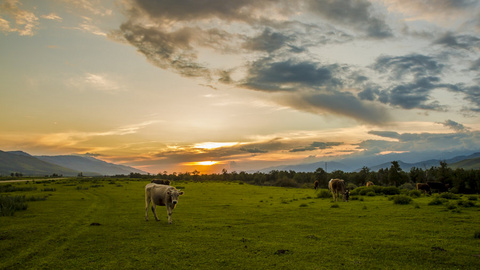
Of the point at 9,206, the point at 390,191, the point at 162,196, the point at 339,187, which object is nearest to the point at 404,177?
the point at 390,191

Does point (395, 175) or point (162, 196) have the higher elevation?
point (162, 196)

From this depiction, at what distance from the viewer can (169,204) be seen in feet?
57.3

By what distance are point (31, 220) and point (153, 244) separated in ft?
37.1

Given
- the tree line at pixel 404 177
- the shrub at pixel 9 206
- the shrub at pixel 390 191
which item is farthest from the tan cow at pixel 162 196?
the tree line at pixel 404 177

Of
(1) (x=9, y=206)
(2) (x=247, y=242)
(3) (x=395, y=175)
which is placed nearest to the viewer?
(2) (x=247, y=242)

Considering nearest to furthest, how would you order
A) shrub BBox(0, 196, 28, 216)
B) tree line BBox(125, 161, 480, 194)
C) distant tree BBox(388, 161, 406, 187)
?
shrub BBox(0, 196, 28, 216) < tree line BBox(125, 161, 480, 194) < distant tree BBox(388, 161, 406, 187)

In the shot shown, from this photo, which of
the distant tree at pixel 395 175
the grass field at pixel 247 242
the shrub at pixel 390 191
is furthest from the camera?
the distant tree at pixel 395 175

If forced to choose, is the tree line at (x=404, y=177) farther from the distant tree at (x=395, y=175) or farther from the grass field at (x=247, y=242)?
the grass field at (x=247, y=242)

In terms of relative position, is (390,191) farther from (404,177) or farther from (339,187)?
(404,177)

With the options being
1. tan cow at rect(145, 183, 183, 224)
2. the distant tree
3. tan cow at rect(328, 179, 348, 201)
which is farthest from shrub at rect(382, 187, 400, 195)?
the distant tree

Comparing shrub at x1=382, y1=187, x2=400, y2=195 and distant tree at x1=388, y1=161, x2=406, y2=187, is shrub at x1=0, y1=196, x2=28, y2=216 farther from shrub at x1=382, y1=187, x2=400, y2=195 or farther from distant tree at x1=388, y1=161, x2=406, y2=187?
distant tree at x1=388, y1=161, x2=406, y2=187

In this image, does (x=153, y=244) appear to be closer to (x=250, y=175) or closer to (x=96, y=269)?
(x=96, y=269)

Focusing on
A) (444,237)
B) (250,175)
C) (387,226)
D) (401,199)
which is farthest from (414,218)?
(250,175)

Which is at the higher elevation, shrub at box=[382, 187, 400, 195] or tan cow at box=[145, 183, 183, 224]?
tan cow at box=[145, 183, 183, 224]
